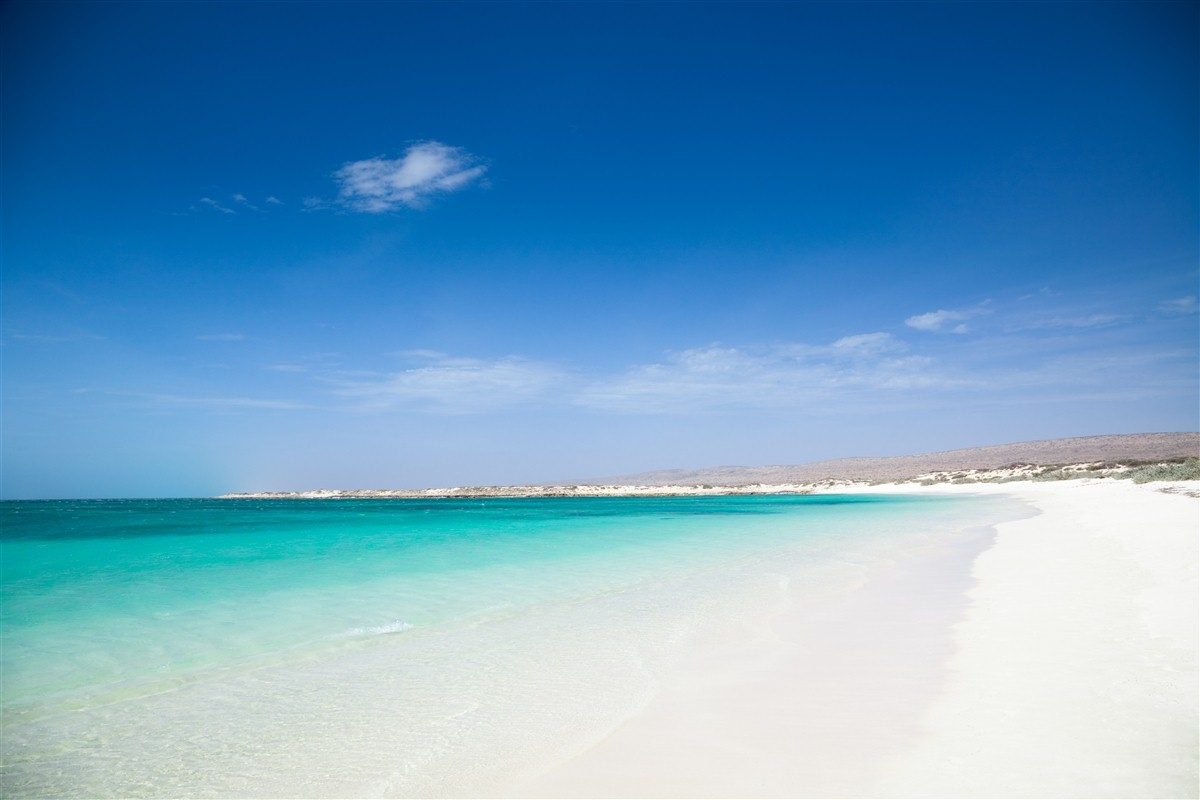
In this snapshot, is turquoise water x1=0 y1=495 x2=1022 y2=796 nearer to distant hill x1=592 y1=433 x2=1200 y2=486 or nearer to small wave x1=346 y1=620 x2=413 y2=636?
small wave x1=346 y1=620 x2=413 y2=636

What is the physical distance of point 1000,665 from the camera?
4.69 m

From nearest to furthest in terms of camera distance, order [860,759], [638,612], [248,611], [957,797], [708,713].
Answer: [957,797] → [860,759] → [708,713] → [638,612] → [248,611]

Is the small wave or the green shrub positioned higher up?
the green shrub

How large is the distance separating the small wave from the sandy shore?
3.48 metres

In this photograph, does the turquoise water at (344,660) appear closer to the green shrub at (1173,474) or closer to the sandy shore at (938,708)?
the sandy shore at (938,708)

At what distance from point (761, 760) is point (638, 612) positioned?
4.17m

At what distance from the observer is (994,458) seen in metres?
91.4

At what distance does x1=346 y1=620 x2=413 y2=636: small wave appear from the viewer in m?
6.72

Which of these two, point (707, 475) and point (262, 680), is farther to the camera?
point (707, 475)

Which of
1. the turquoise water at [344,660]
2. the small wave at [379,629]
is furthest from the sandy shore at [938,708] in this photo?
the small wave at [379,629]

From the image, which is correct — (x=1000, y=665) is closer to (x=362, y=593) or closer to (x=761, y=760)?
(x=761, y=760)

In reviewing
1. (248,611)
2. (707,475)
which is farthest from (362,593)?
(707,475)

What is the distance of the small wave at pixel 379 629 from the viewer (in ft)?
22.1

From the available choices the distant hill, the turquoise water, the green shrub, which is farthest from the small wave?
the distant hill
